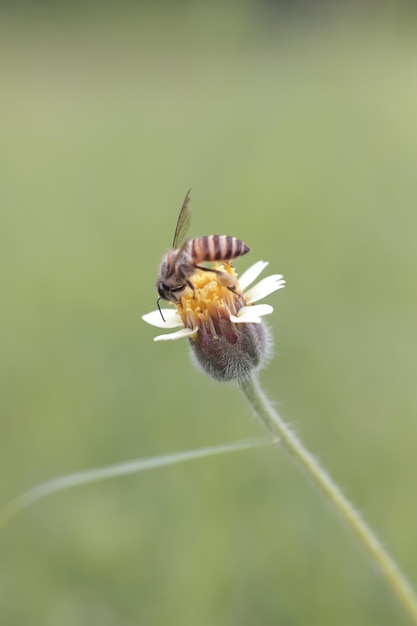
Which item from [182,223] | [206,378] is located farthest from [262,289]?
[206,378]

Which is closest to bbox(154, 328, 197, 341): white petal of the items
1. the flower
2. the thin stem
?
the flower

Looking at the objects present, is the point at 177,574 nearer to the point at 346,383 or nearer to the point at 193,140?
the point at 346,383

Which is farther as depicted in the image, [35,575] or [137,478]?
[137,478]

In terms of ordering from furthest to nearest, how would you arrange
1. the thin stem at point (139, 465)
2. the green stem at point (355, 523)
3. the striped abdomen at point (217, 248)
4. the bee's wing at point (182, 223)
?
the bee's wing at point (182, 223), the striped abdomen at point (217, 248), the thin stem at point (139, 465), the green stem at point (355, 523)

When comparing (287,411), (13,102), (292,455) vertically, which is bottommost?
(287,411)

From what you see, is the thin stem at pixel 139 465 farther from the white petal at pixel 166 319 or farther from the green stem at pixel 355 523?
the white petal at pixel 166 319

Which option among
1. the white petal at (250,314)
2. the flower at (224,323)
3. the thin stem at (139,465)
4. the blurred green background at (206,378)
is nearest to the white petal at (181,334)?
the flower at (224,323)

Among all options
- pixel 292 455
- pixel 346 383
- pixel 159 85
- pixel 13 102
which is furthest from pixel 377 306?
pixel 159 85

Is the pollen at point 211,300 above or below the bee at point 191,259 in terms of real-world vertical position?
below
